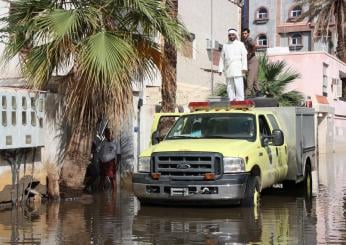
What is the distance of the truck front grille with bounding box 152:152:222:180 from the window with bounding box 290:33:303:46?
171ft

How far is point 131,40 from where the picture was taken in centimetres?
1298

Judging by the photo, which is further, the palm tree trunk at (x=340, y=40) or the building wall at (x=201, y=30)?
the palm tree trunk at (x=340, y=40)

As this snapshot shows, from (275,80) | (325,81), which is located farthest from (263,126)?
(325,81)

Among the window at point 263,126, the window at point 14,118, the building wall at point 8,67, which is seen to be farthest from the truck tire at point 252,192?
the building wall at point 8,67

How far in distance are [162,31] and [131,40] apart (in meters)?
0.67

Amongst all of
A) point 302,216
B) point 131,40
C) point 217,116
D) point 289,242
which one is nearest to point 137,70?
point 131,40

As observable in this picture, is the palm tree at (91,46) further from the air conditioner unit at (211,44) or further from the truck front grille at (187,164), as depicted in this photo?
the air conditioner unit at (211,44)

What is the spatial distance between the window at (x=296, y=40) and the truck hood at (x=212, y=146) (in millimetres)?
51229

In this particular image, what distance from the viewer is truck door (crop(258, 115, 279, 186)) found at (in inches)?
467

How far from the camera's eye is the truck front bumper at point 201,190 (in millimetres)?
10562

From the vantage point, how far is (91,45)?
12.2 m

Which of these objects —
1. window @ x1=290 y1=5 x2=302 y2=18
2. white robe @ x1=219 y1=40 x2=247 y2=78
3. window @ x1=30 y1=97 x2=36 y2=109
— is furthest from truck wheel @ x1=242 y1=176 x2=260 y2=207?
window @ x1=290 y1=5 x2=302 y2=18

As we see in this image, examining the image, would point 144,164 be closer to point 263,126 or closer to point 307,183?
point 263,126

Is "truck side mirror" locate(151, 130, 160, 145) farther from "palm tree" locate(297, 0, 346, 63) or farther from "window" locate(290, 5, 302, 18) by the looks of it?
"window" locate(290, 5, 302, 18)
